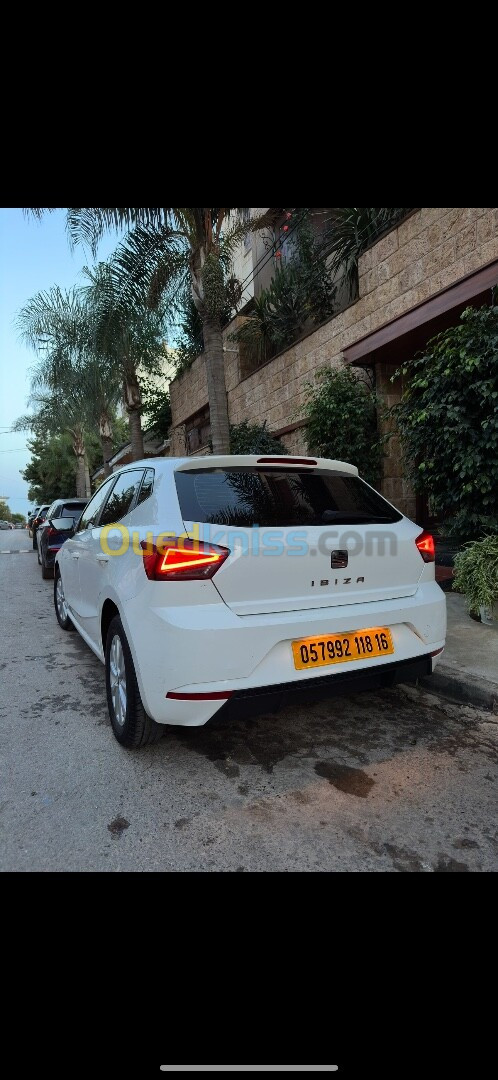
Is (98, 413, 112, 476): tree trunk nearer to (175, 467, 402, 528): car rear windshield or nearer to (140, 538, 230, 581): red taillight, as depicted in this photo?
(175, 467, 402, 528): car rear windshield

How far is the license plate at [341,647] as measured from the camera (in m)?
2.40

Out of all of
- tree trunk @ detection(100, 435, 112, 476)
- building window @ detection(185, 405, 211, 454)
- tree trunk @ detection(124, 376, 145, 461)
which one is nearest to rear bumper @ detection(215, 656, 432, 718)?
tree trunk @ detection(124, 376, 145, 461)

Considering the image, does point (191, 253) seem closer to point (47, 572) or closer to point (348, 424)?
point (348, 424)

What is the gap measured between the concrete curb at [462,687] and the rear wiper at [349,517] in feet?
3.41

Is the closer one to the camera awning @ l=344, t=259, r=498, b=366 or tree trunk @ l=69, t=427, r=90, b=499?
awning @ l=344, t=259, r=498, b=366

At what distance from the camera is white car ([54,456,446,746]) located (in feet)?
7.55

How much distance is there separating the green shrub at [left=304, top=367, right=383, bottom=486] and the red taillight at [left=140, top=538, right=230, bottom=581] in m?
5.78

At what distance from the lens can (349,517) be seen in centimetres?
274
